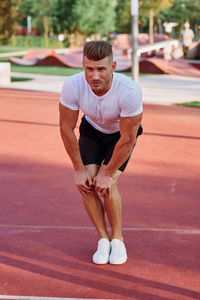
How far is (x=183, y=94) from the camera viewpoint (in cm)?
1800

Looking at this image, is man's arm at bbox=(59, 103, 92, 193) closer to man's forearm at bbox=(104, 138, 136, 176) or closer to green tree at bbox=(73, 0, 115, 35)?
man's forearm at bbox=(104, 138, 136, 176)

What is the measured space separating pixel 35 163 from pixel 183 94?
34.3 feet

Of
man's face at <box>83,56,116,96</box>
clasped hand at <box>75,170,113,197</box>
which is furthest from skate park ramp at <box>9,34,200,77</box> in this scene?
man's face at <box>83,56,116,96</box>

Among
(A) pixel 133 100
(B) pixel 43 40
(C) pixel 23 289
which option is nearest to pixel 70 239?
(C) pixel 23 289

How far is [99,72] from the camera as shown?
158 inches

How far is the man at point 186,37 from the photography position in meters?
31.0

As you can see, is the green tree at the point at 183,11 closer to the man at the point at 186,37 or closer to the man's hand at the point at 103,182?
the man at the point at 186,37

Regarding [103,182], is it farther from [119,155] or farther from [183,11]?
[183,11]

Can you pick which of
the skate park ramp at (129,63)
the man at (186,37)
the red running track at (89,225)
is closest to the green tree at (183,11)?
the skate park ramp at (129,63)

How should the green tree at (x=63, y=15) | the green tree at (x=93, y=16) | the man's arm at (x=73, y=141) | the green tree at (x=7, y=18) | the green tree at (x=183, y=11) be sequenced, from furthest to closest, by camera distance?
the green tree at (x=183, y=11) → the green tree at (x=63, y=15) → the green tree at (x=93, y=16) → the green tree at (x=7, y=18) → the man's arm at (x=73, y=141)

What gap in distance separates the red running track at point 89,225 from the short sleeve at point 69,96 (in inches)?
50.8

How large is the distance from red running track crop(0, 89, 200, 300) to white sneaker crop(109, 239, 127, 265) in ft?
0.15

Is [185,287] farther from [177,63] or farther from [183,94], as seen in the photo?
[177,63]

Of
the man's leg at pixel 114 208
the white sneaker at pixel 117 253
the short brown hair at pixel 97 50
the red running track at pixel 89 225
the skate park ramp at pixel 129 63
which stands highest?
the short brown hair at pixel 97 50
